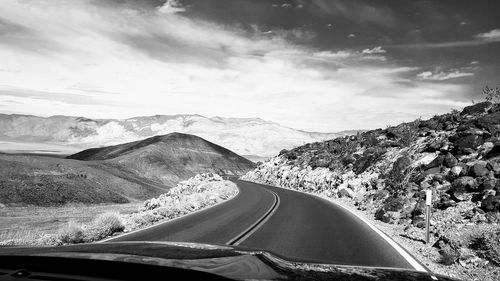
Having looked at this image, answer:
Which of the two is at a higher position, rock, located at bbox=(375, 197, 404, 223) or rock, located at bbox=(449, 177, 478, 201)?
rock, located at bbox=(449, 177, 478, 201)

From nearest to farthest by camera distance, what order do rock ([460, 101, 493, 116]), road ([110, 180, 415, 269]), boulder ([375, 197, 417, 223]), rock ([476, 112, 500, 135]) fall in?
1. road ([110, 180, 415, 269])
2. boulder ([375, 197, 417, 223])
3. rock ([476, 112, 500, 135])
4. rock ([460, 101, 493, 116])

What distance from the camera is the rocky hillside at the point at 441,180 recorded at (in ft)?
34.6

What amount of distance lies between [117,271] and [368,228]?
1250 centimetres

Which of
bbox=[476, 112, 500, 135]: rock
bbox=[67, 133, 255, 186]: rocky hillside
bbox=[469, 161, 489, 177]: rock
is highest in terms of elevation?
bbox=[476, 112, 500, 135]: rock

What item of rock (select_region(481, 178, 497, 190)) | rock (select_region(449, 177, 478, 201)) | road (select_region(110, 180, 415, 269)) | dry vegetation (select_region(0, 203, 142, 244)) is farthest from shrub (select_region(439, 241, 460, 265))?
dry vegetation (select_region(0, 203, 142, 244))

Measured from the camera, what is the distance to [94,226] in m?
13.1

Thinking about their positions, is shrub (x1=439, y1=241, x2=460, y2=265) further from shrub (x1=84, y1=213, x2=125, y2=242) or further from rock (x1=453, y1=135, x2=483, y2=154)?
rock (x1=453, y1=135, x2=483, y2=154)

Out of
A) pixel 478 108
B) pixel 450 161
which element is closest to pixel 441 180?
pixel 450 161

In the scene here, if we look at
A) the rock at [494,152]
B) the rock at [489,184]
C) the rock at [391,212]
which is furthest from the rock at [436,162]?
the rock at [489,184]

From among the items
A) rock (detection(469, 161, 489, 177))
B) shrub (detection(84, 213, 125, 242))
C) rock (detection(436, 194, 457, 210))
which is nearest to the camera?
shrub (detection(84, 213, 125, 242))

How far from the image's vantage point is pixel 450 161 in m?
19.8

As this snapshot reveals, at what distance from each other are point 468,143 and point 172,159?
9051 centimetres

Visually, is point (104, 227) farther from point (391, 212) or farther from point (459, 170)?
point (459, 170)

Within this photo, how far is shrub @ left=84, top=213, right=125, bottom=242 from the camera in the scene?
1238 cm
